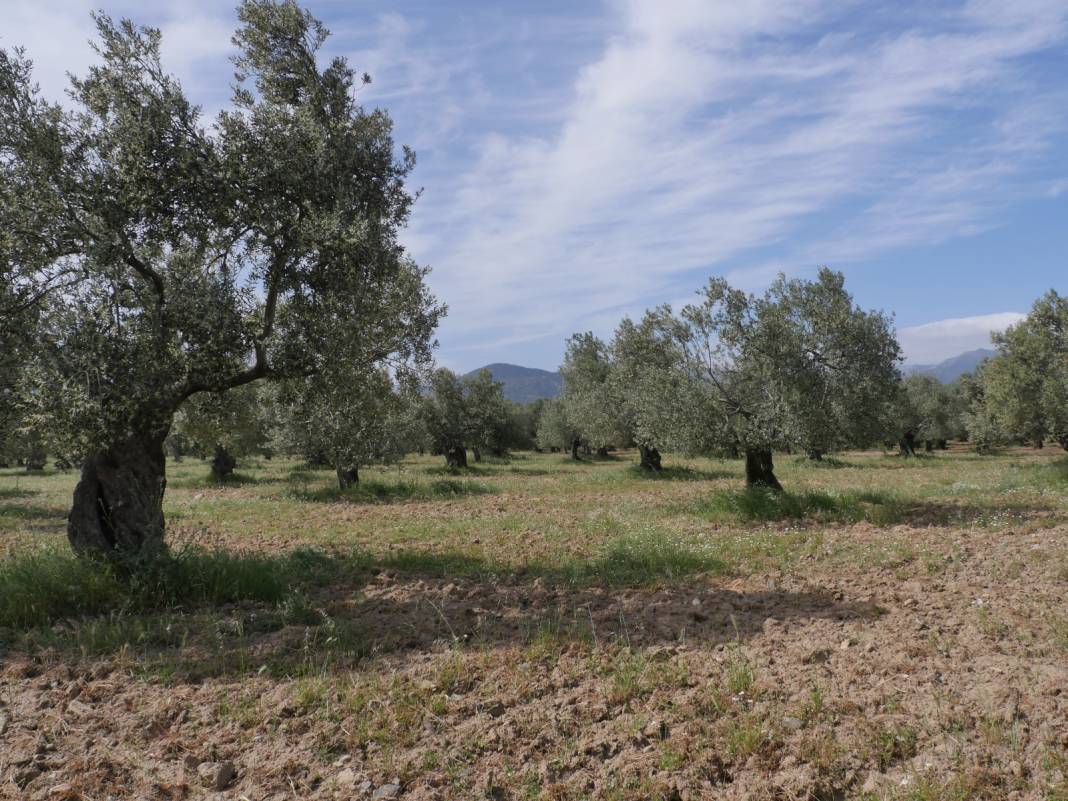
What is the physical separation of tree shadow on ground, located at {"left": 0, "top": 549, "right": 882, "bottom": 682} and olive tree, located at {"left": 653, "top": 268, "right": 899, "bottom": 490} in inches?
332

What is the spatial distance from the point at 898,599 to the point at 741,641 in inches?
115

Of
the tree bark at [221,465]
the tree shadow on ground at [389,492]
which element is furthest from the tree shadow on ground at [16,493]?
the tree shadow on ground at [389,492]

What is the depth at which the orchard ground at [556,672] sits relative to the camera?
4891 mm

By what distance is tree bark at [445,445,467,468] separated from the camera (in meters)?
45.4

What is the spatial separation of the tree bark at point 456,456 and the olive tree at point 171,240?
3396cm

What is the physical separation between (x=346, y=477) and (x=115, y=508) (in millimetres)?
20134

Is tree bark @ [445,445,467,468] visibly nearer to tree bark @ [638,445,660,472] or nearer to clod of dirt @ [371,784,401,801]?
tree bark @ [638,445,660,472]

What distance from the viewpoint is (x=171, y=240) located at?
10445 mm

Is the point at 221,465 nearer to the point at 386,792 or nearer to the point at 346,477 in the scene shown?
the point at 346,477

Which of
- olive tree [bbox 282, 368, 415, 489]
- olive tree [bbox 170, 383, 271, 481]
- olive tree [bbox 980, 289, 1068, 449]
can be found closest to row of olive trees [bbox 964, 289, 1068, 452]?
olive tree [bbox 980, 289, 1068, 449]

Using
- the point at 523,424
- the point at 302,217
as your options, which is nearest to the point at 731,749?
the point at 302,217

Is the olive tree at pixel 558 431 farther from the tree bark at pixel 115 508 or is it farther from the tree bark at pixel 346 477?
the tree bark at pixel 115 508

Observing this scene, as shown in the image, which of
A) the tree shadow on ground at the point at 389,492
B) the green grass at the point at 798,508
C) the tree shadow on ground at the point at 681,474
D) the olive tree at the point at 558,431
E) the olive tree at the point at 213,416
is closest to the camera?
the olive tree at the point at 213,416

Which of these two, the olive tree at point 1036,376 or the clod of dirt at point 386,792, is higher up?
the olive tree at point 1036,376
